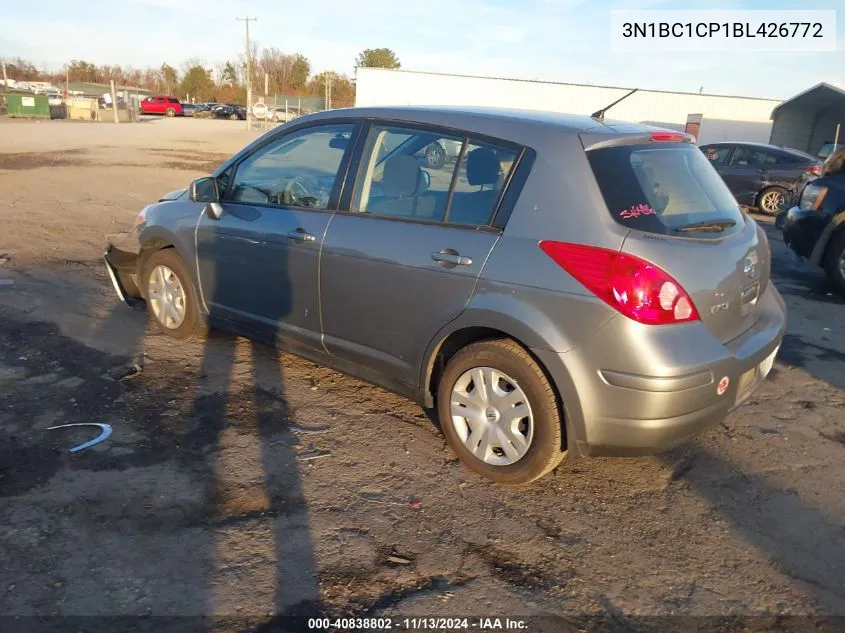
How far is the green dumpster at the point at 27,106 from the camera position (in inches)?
1577

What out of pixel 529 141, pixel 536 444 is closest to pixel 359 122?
pixel 529 141

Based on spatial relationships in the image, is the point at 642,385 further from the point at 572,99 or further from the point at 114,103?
the point at 114,103

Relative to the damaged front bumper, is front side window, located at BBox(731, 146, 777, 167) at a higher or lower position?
higher

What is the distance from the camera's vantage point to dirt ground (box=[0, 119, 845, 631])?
2.57m

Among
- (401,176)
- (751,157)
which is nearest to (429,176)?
(401,176)

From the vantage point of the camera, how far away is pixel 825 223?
742 centimetres

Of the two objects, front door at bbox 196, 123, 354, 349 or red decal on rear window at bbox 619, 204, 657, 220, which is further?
front door at bbox 196, 123, 354, 349

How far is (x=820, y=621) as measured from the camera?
254cm

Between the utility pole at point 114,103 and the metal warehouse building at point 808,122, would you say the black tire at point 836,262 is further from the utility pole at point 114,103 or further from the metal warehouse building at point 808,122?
the utility pole at point 114,103

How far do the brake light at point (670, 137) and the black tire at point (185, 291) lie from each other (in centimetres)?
330

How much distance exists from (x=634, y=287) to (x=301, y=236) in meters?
2.04

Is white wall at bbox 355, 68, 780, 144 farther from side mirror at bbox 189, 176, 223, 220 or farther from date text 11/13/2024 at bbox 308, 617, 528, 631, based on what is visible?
date text 11/13/2024 at bbox 308, 617, 528, 631

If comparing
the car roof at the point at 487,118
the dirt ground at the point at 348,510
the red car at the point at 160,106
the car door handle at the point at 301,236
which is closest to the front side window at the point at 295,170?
the car door handle at the point at 301,236

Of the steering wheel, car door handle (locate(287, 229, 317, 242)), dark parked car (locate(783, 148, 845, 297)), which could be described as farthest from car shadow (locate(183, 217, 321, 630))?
dark parked car (locate(783, 148, 845, 297))
